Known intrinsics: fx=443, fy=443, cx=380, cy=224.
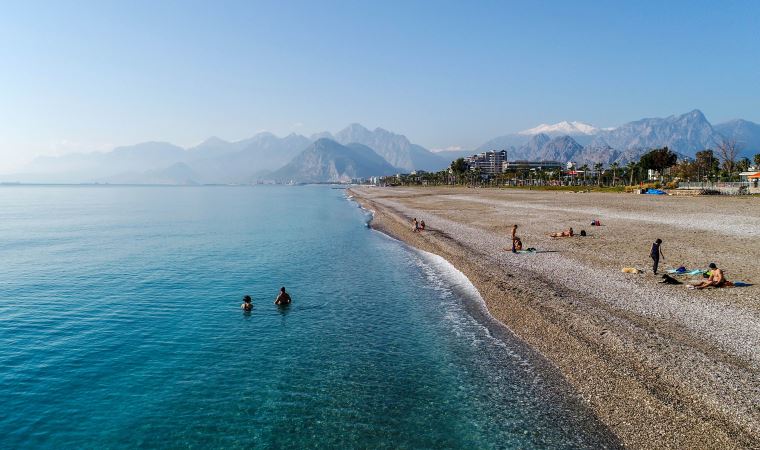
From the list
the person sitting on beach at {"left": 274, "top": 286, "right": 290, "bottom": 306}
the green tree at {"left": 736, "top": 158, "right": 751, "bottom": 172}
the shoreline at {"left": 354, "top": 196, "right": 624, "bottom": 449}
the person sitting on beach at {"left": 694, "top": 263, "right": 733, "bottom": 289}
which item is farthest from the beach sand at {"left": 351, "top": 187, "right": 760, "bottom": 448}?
the green tree at {"left": 736, "top": 158, "right": 751, "bottom": 172}

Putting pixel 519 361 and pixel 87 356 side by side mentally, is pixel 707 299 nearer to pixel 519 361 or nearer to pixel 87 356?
pixel 519 361

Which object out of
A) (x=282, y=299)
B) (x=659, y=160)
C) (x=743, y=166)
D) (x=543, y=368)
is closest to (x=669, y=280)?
(x=543, y=368)

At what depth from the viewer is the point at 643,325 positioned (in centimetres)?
1661

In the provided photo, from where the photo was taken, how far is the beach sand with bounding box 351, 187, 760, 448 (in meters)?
11.1

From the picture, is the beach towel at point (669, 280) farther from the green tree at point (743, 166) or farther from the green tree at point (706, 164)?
the green tree at point (743, 166)

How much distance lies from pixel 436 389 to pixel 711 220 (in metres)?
44.3

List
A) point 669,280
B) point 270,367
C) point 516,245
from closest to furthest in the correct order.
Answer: point 270,367 < point 669,280 < point 516,245

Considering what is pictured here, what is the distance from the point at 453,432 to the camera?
1162cm

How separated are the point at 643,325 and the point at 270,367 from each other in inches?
546

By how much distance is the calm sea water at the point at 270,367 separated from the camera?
1169cm

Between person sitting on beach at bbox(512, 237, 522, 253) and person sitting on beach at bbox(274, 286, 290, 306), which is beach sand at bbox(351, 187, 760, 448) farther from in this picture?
person sitting on beach at bbox(274, 286, 290, 306)

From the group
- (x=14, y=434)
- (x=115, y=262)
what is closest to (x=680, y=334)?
(x=14, y=434)

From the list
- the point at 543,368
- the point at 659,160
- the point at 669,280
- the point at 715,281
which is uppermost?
the point at 659,160

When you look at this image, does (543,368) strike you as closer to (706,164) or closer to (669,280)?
(669,280)
